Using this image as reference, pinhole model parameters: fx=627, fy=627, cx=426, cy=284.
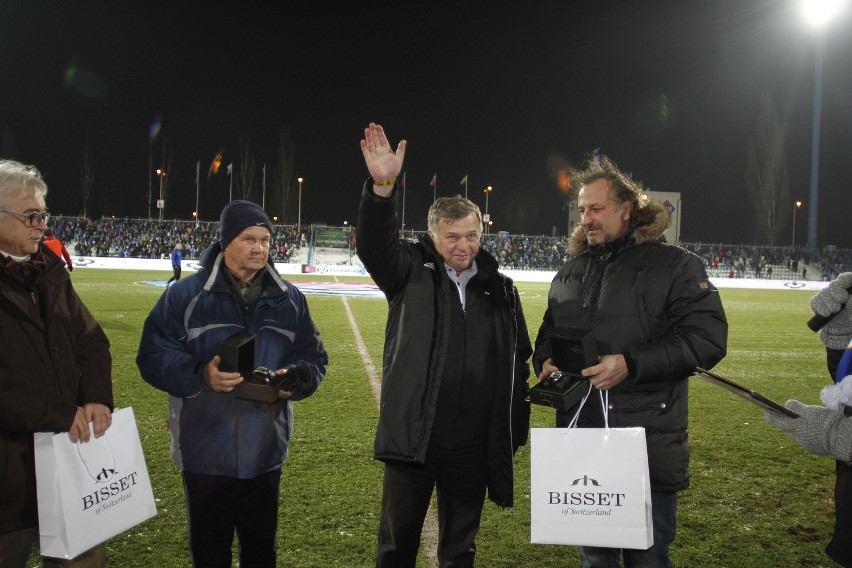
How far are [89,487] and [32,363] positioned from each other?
0.52 m

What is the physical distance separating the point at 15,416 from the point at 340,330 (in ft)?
34.1

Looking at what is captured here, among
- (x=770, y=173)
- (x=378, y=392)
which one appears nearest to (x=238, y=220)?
(x=378, y=392)

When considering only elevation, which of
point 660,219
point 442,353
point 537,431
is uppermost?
point 660,219

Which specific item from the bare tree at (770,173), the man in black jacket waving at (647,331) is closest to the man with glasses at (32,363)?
the man in black jacket waving at (647,331)

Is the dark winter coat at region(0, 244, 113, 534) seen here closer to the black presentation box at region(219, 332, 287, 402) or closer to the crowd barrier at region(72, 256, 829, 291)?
the black presentation box at region(219, 332, 287, 402)

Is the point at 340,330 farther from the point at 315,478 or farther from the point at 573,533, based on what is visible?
the point at 573,533

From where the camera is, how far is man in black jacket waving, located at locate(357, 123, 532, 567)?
108 inches

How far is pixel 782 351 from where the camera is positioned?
11.7 metres

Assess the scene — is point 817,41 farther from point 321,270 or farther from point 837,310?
point 837,310

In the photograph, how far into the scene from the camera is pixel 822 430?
2.22 m

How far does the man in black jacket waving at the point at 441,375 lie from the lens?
9.01ft

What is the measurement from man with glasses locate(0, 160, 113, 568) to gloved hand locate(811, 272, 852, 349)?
302 cm

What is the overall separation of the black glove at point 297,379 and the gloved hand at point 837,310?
7.38 ft

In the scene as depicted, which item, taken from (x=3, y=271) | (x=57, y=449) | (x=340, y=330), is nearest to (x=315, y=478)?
(x=57, y=449)
